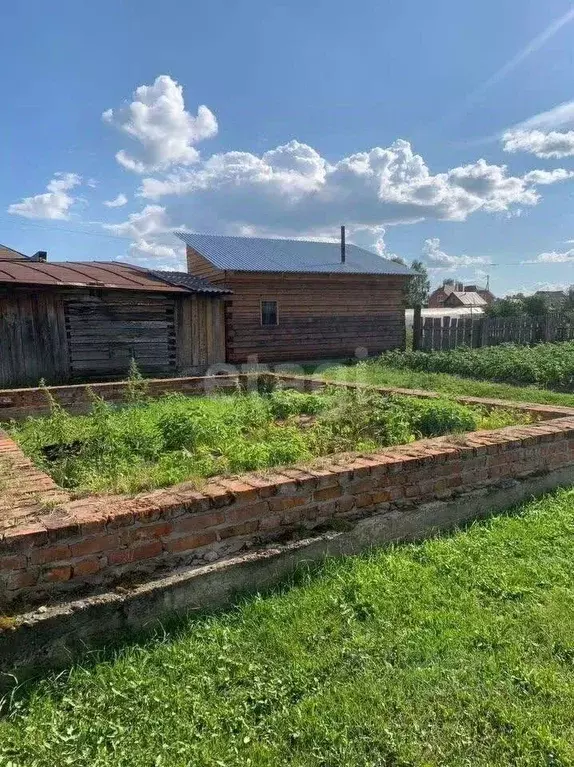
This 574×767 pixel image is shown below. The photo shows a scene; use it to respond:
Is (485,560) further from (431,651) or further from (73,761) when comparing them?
(73,761)

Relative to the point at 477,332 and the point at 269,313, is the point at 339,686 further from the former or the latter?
the point at 477,332

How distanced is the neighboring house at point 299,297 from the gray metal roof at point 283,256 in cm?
3

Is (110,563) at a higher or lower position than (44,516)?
lower

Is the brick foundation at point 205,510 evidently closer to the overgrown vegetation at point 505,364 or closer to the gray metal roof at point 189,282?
the overgrown vegetation at point 505,364

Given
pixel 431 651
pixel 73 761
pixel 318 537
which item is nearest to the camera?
pixel 73 761

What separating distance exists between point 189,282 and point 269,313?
2.76 meters

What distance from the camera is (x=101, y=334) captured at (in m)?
12.5

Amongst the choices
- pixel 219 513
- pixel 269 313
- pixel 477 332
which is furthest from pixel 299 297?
pixel 219 513

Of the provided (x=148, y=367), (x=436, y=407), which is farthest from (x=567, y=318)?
(x=436, y=407)

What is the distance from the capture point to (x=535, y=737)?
5.76ft

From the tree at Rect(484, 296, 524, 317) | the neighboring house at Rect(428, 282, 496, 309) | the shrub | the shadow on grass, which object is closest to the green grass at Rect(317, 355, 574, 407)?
the shrub

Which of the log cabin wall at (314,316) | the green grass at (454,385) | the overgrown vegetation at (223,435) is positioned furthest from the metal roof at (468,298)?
the overgrown vegetation at (223,435)

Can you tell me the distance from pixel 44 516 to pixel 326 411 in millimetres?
3018

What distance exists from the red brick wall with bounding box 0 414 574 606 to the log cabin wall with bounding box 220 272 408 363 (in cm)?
1218
